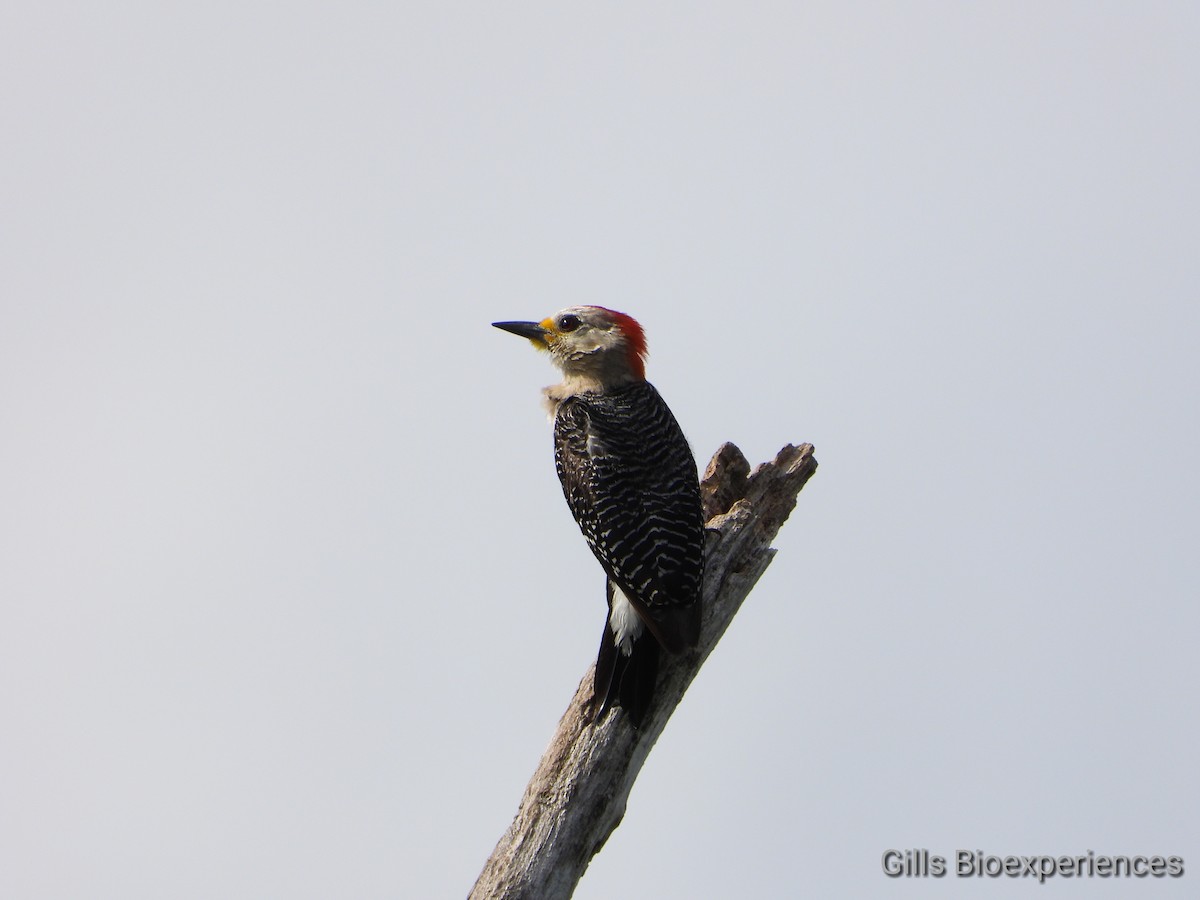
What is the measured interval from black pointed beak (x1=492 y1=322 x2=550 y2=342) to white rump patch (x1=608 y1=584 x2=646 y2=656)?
8.91 feet

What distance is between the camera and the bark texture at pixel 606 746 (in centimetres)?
682

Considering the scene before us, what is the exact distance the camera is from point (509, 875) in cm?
675

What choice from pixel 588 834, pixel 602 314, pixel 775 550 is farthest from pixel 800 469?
pixel 588 834

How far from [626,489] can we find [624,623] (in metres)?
1.10

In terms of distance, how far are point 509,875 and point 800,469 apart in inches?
140

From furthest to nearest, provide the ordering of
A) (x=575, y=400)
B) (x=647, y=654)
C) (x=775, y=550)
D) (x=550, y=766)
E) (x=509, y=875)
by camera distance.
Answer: (x=575, y=400) < (x=775, y=550) < (x=647, y=654) < (x=550, y=766) < (x=509, y=875)

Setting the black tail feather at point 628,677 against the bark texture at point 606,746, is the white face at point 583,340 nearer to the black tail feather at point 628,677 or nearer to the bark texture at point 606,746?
the bark texture at point 606,746

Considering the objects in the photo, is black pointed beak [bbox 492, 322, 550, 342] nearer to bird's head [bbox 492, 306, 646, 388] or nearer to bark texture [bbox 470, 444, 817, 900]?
bird's head [bbox 492, 306, 646, 388]

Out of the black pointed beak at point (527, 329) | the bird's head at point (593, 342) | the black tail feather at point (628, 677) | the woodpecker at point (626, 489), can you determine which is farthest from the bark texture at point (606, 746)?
the black pointed beak at point (527, 329)

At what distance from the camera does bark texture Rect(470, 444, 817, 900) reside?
6.82 meters

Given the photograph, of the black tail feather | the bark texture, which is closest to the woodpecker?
the black tail feather

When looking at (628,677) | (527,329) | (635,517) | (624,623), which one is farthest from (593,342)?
(628,677)

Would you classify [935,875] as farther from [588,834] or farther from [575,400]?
[575,400]

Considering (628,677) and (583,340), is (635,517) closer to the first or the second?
(628,677)
